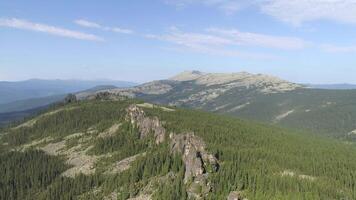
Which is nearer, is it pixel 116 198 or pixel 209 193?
pixel 209 193

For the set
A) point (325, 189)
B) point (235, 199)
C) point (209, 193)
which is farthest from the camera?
point (325, 189)

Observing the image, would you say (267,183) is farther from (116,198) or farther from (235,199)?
(116,198)

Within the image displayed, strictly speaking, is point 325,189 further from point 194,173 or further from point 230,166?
point 194,173

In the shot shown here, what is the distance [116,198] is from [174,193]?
30501 mm

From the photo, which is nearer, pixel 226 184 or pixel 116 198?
pixel 226 184

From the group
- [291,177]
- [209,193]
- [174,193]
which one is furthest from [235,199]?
[291,177]

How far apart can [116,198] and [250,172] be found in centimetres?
5978

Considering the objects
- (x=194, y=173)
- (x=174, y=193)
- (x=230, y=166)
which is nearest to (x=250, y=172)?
(x=230, y=166)

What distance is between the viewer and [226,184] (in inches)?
7092

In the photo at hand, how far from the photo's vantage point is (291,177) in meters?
196

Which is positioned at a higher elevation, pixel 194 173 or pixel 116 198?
pixel 194 173

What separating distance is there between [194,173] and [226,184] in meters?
17.0

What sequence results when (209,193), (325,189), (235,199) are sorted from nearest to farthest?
(235,199)
(209,193)
(325,189)

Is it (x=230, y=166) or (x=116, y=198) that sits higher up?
(x=230, y=166)
